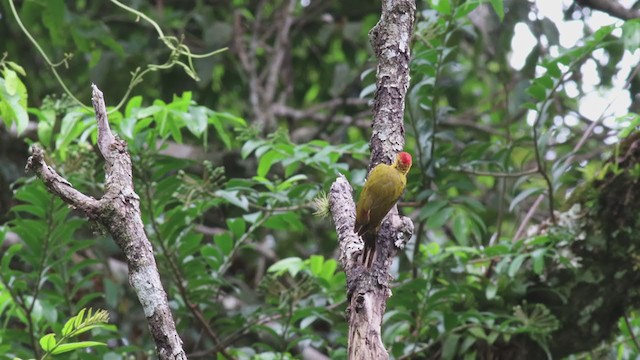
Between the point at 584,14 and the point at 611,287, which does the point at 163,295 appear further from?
the point at 584,14

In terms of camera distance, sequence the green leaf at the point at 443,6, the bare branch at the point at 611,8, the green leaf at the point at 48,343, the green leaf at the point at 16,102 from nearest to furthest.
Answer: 1. the green leaf at the point at 48,343
2. the green leaf at the point at 16,102
3. the green leaf at the point at 443,6
4. the bare branch at the point at 611,8

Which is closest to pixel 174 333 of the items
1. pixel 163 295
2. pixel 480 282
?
pixel 163 295

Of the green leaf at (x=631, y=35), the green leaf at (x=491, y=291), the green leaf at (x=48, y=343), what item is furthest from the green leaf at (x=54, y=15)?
the green leaf at (x=631, y=35)

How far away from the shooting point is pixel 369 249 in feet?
6.35

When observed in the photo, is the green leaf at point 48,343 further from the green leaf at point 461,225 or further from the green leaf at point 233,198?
the green leaf at point 461,225

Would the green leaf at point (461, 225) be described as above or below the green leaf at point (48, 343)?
above

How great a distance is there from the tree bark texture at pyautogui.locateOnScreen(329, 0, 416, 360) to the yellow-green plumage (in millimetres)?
19

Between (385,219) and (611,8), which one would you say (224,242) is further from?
(611,8)

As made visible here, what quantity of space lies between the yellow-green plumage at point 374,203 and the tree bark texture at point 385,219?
0.06 ft

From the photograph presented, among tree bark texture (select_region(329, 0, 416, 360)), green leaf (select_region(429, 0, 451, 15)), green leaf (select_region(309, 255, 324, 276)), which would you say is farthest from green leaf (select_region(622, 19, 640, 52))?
green leaf (select_region(309, 255, 324, 276))

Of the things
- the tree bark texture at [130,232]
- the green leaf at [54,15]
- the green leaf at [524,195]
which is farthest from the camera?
the green leaf at [54,15]

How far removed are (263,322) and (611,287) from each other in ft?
4.28

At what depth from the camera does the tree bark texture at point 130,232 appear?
1.72m

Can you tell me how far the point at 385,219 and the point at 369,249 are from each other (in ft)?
0.32
